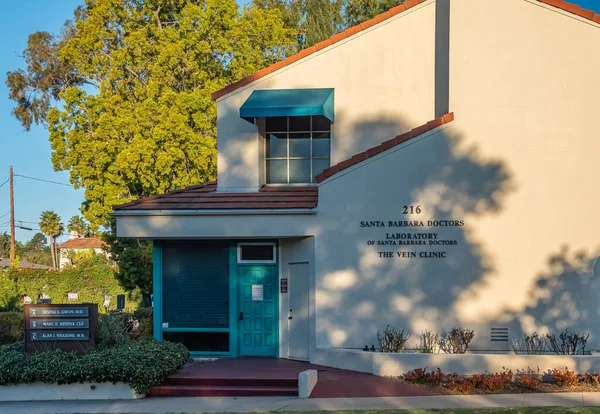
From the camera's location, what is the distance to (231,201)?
Result: 776 inches

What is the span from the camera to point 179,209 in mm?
19375

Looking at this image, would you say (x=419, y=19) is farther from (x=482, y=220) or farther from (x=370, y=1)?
(x=370, y=1)

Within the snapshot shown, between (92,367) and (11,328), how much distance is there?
526 inches

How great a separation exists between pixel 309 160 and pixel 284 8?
2611 cm

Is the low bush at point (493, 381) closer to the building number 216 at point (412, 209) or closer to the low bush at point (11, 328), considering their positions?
the building number 216 at point (412, 209)

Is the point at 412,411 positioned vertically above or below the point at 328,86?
below

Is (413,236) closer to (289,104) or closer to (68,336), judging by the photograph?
(289,104)

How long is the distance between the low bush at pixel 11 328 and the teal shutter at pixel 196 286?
9.78 meters

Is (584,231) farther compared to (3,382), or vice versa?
(584,231)

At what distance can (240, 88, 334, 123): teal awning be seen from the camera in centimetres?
2000

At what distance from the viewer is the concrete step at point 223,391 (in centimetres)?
1597

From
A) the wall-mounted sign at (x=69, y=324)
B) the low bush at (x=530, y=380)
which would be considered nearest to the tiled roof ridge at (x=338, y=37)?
the wall-mounted sign at (x=69, y=324)

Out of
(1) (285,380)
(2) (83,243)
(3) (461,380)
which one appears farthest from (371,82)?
(2) (83,243)

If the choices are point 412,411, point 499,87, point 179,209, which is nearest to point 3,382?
point 179,209
